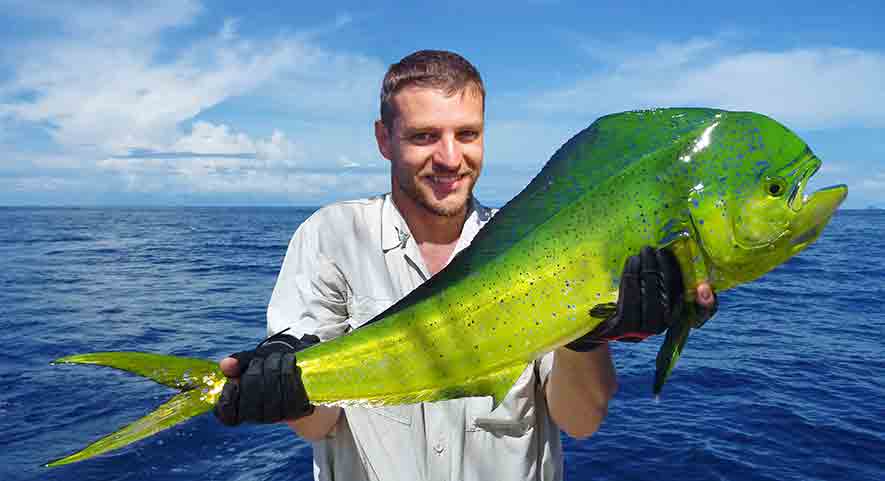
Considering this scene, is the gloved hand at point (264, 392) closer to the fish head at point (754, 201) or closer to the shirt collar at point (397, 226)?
the shirt collar at point (397, 226)

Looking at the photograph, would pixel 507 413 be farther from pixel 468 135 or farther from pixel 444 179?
pixel 468 135

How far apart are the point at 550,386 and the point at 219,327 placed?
1158cm

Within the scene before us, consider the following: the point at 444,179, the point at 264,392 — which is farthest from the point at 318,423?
the point at 444,179

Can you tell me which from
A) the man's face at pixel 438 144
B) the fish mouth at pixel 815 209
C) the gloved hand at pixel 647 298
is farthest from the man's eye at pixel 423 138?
the fish mouth at pixel 815 209

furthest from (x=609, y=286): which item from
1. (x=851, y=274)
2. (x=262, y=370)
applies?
(x=851, y=274)

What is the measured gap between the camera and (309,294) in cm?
264

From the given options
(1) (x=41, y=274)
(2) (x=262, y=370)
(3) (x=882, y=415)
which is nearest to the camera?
(2) (x=262, y=370)

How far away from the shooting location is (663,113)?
6.54ft

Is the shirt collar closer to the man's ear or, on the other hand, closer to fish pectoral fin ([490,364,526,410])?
the man's ear

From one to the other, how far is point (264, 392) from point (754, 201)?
1.53 meters

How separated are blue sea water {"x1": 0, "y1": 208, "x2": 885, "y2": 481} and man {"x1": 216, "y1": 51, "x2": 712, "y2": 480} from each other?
13.6ft

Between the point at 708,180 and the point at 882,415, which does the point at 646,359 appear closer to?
the point at 882,415

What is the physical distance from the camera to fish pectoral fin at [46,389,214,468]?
171 centimetres

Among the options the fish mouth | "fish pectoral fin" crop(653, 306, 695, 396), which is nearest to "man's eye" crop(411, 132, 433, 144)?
"fish pectoral fin" crop(653, 306, 695, 396)
